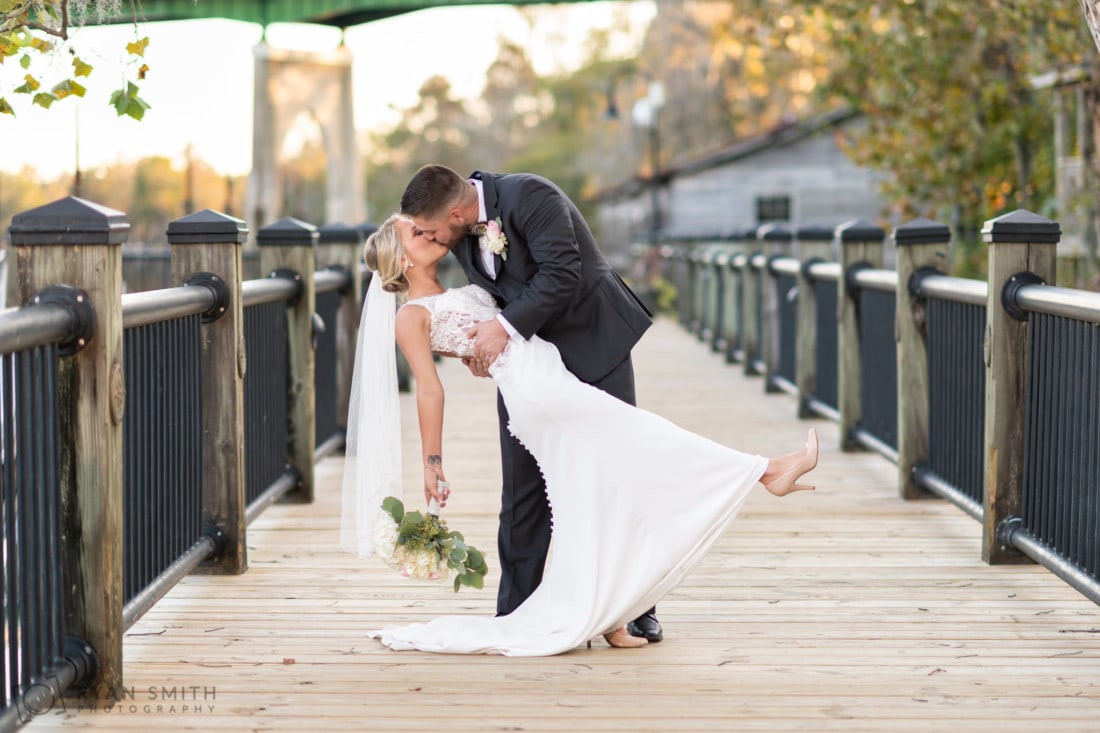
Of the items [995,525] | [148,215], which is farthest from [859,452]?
[148,215]

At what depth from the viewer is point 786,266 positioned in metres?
10.8

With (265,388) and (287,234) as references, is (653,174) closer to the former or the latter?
(287,234)

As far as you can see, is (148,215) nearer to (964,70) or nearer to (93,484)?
(964,70)

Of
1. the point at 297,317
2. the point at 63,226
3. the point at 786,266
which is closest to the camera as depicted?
the point at 63,226

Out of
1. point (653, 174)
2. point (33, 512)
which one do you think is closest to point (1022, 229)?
point (33, 512)

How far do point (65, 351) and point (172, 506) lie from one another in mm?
1218

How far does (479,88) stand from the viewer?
237 ft

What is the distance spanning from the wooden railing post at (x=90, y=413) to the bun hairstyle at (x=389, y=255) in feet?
2.65

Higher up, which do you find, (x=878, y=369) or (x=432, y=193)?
(x=432, y=193)

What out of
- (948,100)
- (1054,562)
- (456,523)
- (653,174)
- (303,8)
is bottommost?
(456,523)

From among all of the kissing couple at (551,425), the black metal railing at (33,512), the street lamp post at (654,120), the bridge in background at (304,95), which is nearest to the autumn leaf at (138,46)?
the kissing couple at (551,425)

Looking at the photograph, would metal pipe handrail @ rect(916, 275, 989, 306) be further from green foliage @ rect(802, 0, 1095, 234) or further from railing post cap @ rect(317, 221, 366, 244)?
green foliage @ rect(802, 0, 1095, 234)

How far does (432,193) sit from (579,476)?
3.04 feet

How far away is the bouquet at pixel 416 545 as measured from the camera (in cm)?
446
